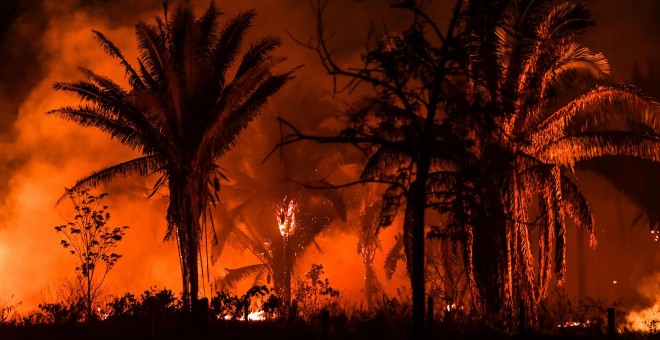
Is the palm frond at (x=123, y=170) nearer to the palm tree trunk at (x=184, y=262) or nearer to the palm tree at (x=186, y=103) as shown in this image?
the palm tree at (x=186, y=103)

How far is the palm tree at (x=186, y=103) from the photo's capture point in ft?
51.9

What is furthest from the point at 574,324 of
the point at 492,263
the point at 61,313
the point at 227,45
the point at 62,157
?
the point at 62,157

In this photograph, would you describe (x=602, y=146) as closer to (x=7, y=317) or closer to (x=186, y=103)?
(x=186, y=103)

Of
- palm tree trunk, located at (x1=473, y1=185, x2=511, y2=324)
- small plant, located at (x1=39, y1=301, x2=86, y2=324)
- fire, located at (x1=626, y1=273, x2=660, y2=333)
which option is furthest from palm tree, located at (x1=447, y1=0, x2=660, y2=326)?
fire, located at (x1=626, y1=273, x2=660, y2=333)

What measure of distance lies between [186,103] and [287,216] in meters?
13.5

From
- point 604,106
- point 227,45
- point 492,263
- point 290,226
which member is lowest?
point 492,263

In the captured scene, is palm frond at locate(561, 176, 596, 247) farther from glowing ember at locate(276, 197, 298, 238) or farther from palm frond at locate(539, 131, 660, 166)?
glowing ember at locate(276, 197, 298, 238)

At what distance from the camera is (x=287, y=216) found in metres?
29.2

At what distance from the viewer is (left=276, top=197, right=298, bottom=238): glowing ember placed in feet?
95.1

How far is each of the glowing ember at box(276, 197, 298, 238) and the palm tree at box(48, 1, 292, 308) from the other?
12.4 m

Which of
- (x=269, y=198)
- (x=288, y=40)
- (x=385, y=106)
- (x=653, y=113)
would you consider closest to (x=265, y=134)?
(x=269, y=198)

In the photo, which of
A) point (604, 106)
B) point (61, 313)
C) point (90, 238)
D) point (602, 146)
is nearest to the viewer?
point (61, 313)

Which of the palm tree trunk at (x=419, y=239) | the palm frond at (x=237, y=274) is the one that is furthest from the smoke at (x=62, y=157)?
the palm tree trunk at (x=419, y=239)

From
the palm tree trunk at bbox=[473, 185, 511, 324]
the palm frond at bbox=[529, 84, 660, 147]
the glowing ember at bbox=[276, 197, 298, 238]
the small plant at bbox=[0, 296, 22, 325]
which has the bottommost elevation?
the small plant at bbox=[0, 296, 22, 325]
